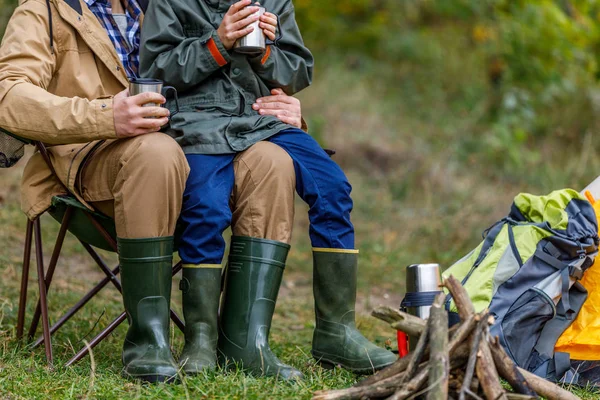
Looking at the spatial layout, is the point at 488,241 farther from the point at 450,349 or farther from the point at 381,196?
the point at 381,196

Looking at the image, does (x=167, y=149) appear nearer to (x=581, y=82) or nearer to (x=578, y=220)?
(x=578, y=220)

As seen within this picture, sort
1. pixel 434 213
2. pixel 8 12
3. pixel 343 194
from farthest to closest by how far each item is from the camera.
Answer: pixel 8 12, pixel 434 213, pixel 343 194

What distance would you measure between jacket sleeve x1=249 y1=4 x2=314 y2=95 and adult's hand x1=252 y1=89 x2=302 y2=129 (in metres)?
0.05

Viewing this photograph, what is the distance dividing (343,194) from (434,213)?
10.8 feet

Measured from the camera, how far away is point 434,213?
5.86m

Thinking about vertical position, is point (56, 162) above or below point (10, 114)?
below

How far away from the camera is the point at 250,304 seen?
2.57m

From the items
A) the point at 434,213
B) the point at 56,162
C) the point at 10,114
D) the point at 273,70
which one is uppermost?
the point at 273,70

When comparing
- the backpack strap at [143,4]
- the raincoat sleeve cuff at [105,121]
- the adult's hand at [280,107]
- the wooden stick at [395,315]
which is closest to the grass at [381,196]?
the wooden stick at [395,315]

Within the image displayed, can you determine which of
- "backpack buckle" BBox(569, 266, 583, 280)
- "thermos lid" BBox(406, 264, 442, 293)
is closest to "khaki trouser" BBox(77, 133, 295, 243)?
"thermos lid" BBox(406, 264, 442, 293)

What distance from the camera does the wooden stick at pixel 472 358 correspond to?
1946 mm

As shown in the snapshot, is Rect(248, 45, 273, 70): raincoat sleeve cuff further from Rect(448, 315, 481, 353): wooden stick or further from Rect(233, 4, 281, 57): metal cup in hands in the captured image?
Rect(448, 315, 481, 353): wooden stick

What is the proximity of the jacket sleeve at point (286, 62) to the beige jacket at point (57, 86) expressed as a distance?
511mm

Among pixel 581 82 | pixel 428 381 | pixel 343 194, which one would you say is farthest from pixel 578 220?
pixel 581 82
